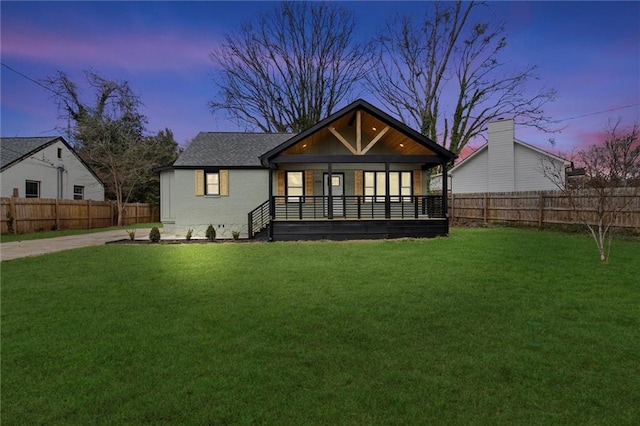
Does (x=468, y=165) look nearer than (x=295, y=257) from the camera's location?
No

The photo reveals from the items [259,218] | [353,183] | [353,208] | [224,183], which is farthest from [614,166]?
[224,183]

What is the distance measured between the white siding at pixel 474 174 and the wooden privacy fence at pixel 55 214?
26.9 meters

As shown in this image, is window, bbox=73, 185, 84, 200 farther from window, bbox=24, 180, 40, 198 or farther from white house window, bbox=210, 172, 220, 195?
white house window, bbox=210, 172, 220, 195

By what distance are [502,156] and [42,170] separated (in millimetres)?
31170

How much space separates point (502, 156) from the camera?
26.0 meters

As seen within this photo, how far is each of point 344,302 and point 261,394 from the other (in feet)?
9.60

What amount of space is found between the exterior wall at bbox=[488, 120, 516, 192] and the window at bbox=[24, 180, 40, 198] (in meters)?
30.9

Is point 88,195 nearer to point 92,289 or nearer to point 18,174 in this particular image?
point 18,174

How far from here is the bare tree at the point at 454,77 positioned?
32.6 meters

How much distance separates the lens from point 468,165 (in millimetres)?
29344

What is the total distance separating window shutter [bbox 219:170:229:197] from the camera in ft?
59.2

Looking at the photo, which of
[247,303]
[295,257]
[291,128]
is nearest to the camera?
[247,303]

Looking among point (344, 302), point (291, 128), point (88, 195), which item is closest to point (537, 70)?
point (291, 128)

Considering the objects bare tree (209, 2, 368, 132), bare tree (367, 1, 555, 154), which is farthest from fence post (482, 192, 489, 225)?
bare tree (209, 2, 368, 132)
